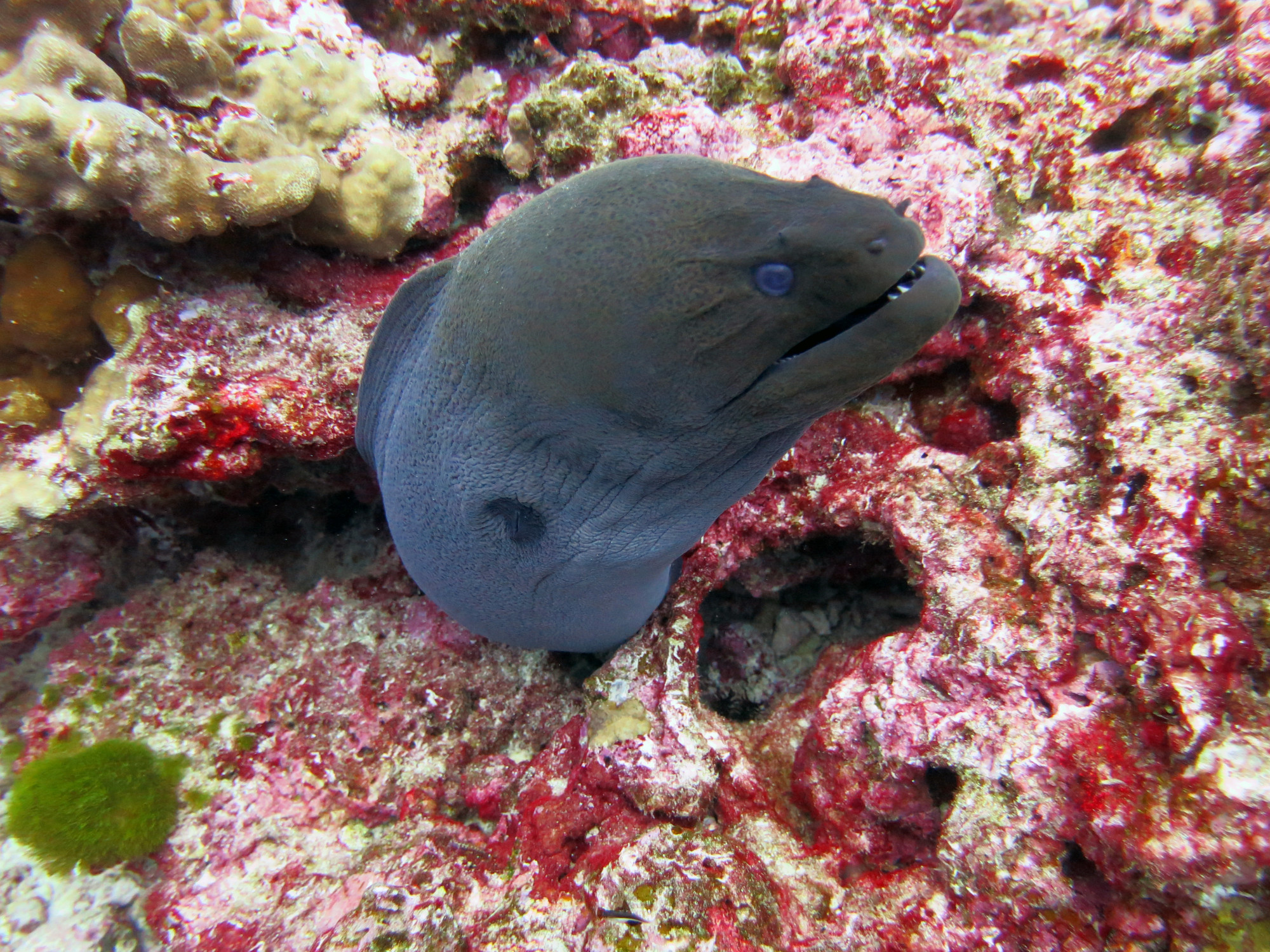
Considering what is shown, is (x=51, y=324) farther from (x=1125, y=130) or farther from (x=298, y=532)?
(x=1125, y=130)

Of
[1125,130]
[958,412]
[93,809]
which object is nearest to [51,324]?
[93,809]

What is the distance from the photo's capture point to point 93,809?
108 inches

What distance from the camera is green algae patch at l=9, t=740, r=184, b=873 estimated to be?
8.90 ft

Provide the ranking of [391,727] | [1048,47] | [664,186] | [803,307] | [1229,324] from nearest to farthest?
1. [803,307]
2. [664,186]
3. [1229,324]
4. [391,727]
5. [1048,47]

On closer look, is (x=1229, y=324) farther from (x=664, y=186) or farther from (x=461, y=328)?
(x=461, y=328)

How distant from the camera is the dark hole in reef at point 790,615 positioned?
9.25 feet

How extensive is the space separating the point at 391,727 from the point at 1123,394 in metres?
3.33

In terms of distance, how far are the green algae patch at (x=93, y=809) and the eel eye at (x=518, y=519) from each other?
2101 millimetres

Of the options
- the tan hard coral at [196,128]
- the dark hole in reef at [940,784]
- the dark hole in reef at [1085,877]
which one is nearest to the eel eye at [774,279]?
the dark hole in reef at [940,784]

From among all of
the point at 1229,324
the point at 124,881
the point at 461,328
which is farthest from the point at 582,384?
the point at 124,881

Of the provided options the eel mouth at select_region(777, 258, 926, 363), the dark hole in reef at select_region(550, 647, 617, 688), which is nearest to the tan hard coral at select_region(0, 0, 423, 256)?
the eel mouth at select_region(777, 258, 926, 363)

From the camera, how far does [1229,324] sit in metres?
1.88

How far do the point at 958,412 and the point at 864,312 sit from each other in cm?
123

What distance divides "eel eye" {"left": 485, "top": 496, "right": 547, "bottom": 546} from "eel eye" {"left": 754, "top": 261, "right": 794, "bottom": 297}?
115 centimetres
